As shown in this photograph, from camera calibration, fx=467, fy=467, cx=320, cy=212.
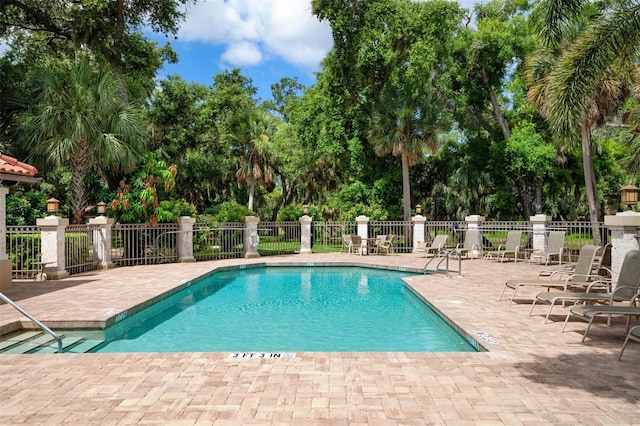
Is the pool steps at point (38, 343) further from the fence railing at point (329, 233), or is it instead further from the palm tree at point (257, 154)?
the palm tree at point (257, 154)

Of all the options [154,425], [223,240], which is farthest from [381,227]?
[154,425]

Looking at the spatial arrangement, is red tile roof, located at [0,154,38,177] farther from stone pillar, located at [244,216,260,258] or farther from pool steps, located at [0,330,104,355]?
stone pillar, located at [244,216,260,258]

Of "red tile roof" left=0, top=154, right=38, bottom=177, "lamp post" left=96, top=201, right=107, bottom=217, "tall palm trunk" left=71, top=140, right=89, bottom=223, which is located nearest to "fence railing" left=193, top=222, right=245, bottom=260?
"lamp post" left=96, top=201, right=107, bottom=217

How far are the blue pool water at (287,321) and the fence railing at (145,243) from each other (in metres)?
4.17

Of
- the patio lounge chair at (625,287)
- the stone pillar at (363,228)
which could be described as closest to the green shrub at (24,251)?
the stone pillar at (363,228)

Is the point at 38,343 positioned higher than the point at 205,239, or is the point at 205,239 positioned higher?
the point at 205,239

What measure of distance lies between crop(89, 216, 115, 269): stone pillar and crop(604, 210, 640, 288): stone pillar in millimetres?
13896

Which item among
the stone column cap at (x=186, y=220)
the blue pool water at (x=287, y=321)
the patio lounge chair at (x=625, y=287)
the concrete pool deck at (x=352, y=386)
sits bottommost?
the blue pool water at (x=287, y=321)

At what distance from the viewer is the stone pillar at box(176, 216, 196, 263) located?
57.2 ft

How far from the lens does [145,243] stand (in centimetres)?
1688

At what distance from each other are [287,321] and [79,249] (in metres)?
8.78

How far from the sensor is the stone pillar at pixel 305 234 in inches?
843

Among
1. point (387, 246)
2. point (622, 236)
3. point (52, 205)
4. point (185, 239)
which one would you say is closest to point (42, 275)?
point (52, 205)

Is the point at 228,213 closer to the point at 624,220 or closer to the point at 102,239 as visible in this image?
the point at 102,239
